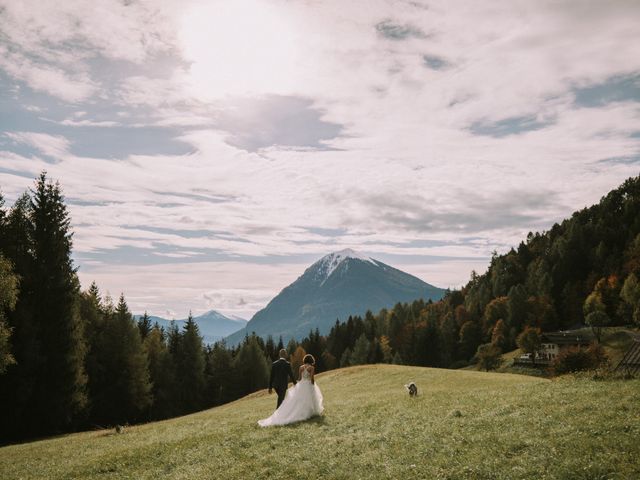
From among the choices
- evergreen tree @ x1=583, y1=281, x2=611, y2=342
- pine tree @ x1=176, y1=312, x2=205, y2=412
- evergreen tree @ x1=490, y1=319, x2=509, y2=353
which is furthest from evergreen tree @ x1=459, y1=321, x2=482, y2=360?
pine tree @ x1=176, y1=312, x2=205, y2=412

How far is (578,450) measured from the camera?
1264cm

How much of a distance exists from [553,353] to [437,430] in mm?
106562

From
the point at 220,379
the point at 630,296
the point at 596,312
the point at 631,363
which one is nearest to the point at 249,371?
the point at 220,379

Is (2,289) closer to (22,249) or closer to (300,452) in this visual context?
(22,249)

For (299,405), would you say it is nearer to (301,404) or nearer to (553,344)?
(301,404)

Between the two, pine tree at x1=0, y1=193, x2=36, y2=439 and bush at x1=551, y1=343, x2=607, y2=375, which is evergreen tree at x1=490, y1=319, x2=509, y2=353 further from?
pine tree at x1=0, y1=193, x2=36, y2=439

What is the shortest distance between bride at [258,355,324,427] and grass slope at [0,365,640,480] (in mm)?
788

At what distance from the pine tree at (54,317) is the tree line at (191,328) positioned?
0.34ft

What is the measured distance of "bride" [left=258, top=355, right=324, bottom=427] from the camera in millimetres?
23016

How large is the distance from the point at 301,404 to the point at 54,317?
34.3 meters

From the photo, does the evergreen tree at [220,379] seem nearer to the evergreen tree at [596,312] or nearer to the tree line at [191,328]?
the tree line at [191,328]

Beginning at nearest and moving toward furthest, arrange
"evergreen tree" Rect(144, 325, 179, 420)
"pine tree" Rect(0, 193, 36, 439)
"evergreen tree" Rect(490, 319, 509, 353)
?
"pine tree" Rect(0, 193, 36, 439)
"evergreen tree" Rect(144, 325, 179, 420)
"evergreen tree" Rect(490, 319, 509, 353)

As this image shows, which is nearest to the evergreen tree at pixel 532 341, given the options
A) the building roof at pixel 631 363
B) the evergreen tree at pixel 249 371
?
the evergreen tree at pixel 249 371

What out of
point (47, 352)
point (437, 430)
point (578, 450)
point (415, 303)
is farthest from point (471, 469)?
point (415, 303)
